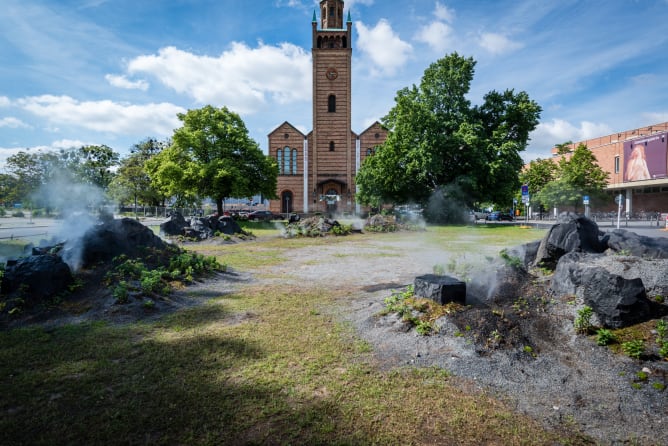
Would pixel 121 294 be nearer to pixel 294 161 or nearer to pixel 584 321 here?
pixel 584 321

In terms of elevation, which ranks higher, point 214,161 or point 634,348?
point 214,161

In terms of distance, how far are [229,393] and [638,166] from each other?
6030 centimetres

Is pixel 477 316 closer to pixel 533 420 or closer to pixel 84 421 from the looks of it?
pixel 533 420

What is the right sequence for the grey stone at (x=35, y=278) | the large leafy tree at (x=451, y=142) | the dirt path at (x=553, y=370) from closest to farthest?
the dirt path at (x=553, y=370)
the grey stone at (x=35, y=278)
the large leafy tree at (x=451, y=142)

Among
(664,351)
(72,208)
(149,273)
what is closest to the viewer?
(664,351)

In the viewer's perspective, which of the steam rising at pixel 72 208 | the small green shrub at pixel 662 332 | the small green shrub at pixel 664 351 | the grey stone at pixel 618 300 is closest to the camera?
the small green shrub at pixel 664 351

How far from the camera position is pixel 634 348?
157 inches

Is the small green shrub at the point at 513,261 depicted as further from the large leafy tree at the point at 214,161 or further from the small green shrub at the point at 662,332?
the large leafy tree at the point at 214,161

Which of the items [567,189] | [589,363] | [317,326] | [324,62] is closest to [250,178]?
[324,62]

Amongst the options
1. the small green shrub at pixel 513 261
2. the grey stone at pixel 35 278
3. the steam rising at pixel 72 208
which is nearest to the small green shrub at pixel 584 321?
the small green shrub at pixel 513 261

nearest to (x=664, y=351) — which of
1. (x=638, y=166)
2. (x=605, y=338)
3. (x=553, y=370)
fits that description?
(x=605, y=338)

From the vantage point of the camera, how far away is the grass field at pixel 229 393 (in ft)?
9.75

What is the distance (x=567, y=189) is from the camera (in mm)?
41000

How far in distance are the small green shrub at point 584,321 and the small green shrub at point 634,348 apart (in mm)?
433
